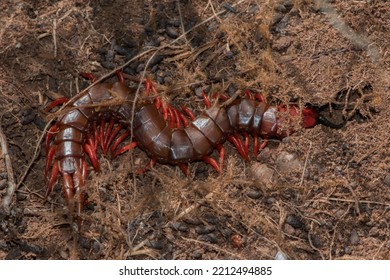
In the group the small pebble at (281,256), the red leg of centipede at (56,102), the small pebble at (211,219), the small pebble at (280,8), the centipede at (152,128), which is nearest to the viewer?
the small pebble at (281,256)

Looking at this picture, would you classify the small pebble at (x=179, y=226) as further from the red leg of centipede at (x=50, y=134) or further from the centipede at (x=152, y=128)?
the red leg of centipede at (x=50, y=134)

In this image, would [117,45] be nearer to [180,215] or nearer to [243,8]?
[243,8]

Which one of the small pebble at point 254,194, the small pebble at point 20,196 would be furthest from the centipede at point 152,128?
the small pebble at point 254,194

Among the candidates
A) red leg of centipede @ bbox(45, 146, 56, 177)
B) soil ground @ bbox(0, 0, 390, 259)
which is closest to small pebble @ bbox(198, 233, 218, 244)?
soil ground @ bbox(0, 0, 390, 259)

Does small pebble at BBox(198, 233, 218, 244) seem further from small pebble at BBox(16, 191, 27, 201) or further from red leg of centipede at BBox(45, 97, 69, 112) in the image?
red leg of centipede at BBox(45, 97, 69, 112)

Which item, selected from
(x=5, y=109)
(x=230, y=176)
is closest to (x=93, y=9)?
(x=5, y=109)

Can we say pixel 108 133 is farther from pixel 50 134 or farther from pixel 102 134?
pixel 50 134

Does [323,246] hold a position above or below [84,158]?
below
